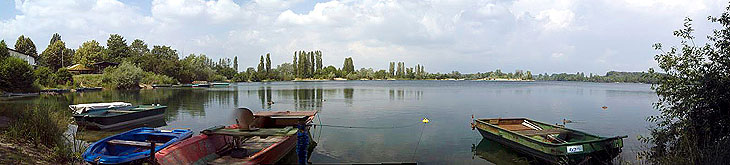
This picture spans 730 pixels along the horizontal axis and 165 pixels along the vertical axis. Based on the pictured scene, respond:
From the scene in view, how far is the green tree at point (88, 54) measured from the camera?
8050 centimetres

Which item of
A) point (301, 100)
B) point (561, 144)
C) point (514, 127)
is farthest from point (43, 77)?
point (561, 144)

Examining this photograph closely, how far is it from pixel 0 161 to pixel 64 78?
6059 cm

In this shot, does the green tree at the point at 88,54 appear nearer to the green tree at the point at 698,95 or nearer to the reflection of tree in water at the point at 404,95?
the reflection of tree in water at the point at 404,95

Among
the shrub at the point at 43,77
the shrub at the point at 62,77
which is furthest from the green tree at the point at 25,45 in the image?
the shrub at the point at 43,77

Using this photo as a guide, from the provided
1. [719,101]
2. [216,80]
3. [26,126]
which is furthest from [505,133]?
[216,80]

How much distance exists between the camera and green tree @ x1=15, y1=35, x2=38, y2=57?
7944 centimetres

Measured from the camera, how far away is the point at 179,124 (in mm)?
23016

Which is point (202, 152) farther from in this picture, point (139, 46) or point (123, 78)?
point (139, 46)

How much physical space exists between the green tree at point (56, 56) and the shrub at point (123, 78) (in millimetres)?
17993

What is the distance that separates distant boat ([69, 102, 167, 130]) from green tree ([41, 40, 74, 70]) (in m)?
69.7

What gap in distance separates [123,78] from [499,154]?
68939mm

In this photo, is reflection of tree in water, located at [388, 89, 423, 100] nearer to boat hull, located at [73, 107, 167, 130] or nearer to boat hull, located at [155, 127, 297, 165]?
boat hull, located at [73, 107, 167, 130]

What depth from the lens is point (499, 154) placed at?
14.7m

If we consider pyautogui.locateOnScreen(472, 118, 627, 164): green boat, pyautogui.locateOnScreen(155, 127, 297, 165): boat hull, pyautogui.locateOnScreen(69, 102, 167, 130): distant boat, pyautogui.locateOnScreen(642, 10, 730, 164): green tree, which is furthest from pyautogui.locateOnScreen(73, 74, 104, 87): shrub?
pyautogui.locateOnScreen(642, 10, 730, 164): green tree
